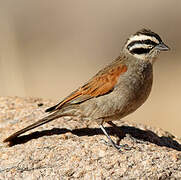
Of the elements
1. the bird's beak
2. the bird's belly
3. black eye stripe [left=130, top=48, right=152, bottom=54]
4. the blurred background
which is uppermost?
the bird's beak

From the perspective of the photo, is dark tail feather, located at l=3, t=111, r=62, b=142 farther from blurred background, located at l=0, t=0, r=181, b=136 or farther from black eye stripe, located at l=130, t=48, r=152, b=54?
blurred background, located at l=0, t=0, r=181, b=136

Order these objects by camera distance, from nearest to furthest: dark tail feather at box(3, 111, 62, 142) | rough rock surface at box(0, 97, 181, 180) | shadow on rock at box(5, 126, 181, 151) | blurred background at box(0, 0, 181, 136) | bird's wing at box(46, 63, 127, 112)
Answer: rough rock surface at box(0, 97, 181, 180)
dark tail feather at box(3, 111, 62, 142)
shadow on rock at box(5, 126, 181, 151)
bird's wing at box(46, 63, 127, 112)
blurred background at box(0, 0, 181, 136)

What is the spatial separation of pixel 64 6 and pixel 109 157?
13346mm

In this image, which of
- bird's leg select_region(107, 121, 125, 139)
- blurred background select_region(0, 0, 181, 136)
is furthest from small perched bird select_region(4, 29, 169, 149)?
blurred background select_region(0, 0, 181, 136)

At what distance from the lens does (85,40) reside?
60.6 ft

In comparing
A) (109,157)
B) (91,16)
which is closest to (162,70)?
(91,16)

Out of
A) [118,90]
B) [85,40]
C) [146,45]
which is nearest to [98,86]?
[118,90]

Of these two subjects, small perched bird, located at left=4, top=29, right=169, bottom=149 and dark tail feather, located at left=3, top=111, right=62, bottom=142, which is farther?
small perched bird, located at left=4, top=29, right=169, bottom=149

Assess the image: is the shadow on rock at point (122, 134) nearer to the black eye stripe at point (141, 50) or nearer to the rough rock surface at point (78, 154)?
the rough rock surface at point (78, 154)

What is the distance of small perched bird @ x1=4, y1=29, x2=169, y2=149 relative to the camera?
7.67 m

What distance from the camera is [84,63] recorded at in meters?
17.6

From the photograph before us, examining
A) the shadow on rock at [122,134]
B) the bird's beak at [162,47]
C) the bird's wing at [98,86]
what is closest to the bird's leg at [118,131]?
the shadow on rock at [122,134]

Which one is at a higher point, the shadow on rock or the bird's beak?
the bird's beak

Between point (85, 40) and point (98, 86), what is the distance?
10.7 meters
